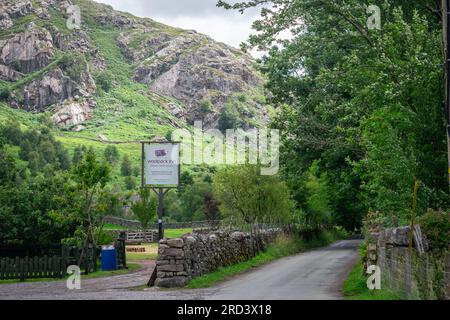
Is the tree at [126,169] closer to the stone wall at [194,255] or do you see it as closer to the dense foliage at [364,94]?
the dense foliage at [364,94]

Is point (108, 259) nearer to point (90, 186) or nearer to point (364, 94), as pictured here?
point (90, 186)

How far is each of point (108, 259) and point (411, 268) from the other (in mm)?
22007

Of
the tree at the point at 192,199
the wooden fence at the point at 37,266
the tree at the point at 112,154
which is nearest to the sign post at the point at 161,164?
the wooden fence at the point at 37,266

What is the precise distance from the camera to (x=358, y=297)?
16125 millimetres

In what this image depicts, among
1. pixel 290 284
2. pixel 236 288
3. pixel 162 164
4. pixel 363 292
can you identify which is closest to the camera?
pixel 363 292

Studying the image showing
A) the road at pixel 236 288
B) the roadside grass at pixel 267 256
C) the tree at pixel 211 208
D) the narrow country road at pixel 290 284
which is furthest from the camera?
the tree at pixel 211 208

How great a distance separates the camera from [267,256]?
35719 millimetres

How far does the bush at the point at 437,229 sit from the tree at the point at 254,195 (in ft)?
131

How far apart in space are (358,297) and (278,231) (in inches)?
1110

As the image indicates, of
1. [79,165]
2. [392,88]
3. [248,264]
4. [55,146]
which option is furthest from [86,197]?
[55,146]

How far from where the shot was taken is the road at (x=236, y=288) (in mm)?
17297

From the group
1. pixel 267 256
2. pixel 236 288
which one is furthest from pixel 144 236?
pixel 236 288

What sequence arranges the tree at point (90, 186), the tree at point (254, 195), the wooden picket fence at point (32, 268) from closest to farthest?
the wooden picket fence at point (32, 268)
the tree at point (90, 186)
the tree at point (254, 195)
